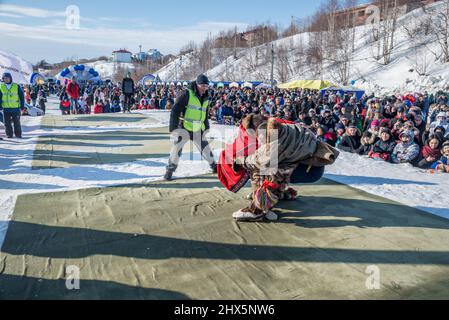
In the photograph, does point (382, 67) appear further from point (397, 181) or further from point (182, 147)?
point (182, 147)

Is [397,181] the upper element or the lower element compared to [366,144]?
lower

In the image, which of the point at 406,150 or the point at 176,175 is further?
the point at 406,150

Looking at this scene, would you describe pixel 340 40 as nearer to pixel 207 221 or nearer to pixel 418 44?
pixel 418 44

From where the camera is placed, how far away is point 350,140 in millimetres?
7629

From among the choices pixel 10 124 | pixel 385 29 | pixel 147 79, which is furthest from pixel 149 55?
pixel 10 124

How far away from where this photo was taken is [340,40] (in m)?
43.7

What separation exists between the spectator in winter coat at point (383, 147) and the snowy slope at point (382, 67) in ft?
80.6

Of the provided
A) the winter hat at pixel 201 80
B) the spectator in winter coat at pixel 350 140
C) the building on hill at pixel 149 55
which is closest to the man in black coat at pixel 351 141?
the spectator in winter coat at pixel 350 140

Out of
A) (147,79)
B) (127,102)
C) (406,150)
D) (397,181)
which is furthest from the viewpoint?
(147,79)

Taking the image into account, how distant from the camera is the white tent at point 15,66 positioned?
1778 cm

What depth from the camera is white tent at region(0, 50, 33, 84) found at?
58.3 ft

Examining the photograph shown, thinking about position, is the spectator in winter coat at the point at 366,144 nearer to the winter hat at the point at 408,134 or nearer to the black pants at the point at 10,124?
the winter hat at the point at 408,134

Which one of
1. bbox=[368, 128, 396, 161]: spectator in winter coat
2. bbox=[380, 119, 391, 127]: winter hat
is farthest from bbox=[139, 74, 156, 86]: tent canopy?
bbox=[368, 128, 396, 161]: spectator in winter coat

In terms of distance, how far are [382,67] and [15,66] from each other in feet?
111
